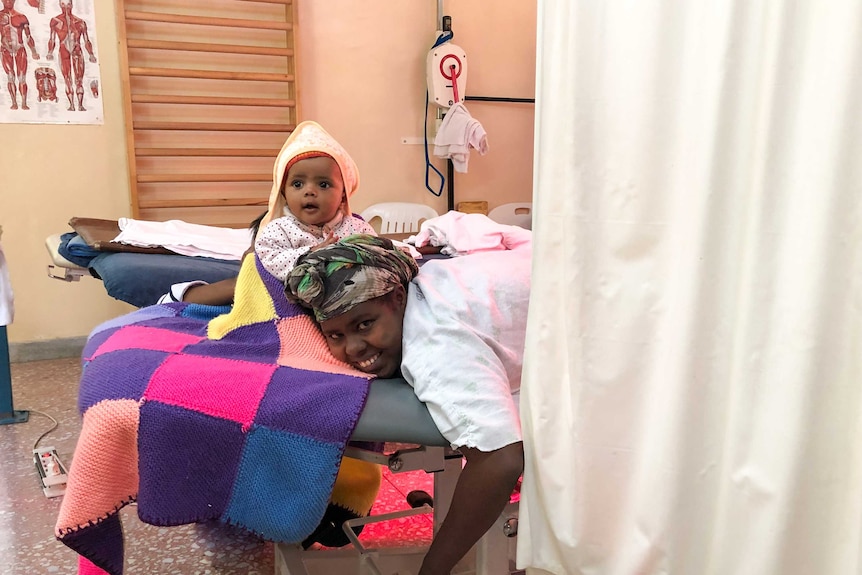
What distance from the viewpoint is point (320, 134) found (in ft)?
6.10

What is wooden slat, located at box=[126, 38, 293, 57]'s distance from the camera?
9.61ft

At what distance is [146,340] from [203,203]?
210 centimetres

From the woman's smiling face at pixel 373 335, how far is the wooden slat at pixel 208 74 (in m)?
2.30

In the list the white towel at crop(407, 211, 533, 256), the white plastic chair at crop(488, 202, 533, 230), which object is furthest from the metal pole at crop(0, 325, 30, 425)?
the white plastic chair at crop(488, 202, 533, 230)

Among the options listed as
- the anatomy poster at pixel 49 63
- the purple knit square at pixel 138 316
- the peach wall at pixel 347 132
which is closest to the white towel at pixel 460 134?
Result: the peach wall at pixel 347 132

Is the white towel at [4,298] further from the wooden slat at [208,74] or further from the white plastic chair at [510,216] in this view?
the white plastic chair at [510,216]

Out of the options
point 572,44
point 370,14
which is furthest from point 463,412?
point 370,14

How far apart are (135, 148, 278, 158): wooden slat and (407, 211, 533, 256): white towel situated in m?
1.06

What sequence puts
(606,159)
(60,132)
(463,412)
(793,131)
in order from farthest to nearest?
1. (60,132)
2. (463,412)
3. (606,159)
4. (793,131)

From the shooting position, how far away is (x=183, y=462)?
97 centimetres

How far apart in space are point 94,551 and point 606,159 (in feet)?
2.99

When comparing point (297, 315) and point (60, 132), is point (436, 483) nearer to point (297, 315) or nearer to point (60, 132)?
point (297, 315)

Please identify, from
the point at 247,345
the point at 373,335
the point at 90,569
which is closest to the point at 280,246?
the point at 247,345

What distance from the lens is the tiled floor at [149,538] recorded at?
1489 mm
